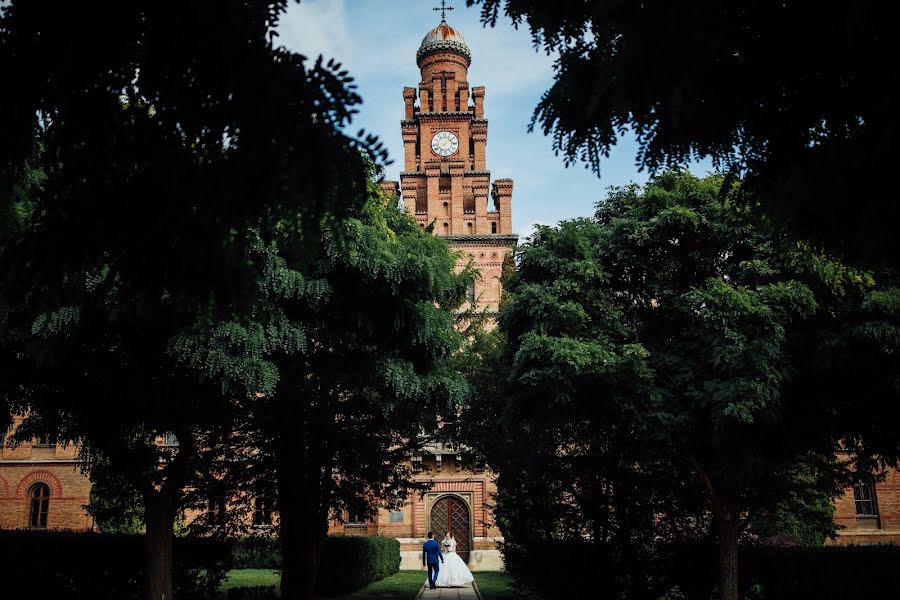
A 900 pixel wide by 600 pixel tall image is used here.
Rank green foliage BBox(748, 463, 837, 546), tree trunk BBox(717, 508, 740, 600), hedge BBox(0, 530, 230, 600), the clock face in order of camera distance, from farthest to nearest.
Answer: the clock face → green foliage BBox(748, 463, 837, 546) → tree trunk BBox(717, 508, 740, 600) → hedge BBox(0, 530, 230, 600)

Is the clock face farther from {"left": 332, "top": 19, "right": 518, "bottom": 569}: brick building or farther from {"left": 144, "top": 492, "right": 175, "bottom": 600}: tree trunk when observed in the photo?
{"left": 144, "top": 492, "right": 175, "bottom": 600}: tree trunk

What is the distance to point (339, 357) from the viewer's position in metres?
13.4

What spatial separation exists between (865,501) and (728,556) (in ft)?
79.0

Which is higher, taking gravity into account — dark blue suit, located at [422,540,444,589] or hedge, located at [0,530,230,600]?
hedge, located at [0,530,230,600]

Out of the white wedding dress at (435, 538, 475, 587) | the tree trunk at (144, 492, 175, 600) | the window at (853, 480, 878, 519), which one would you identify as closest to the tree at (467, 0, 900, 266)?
the tree trunk at (144, 492, 175, 600)

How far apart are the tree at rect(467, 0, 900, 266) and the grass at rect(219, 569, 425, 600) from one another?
13.6 meters

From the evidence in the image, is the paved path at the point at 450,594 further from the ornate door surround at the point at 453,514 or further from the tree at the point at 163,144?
the tree at the point at 163,144

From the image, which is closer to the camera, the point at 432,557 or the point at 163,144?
the point at 163,144

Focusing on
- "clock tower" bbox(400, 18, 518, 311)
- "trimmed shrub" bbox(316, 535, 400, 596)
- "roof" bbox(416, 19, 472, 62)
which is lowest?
"trimmed shrub" bbox(316, 535, 400, 596)

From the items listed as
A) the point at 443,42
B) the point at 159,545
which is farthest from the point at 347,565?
the point at 443,42

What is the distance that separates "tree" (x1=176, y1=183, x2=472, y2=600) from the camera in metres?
11.0

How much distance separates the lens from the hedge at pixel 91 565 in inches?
488

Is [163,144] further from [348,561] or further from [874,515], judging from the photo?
[874,515]

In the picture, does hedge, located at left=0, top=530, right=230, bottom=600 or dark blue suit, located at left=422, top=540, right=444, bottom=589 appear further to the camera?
dark blue suit, located at left=422, top=540, right=444, bottom=589
